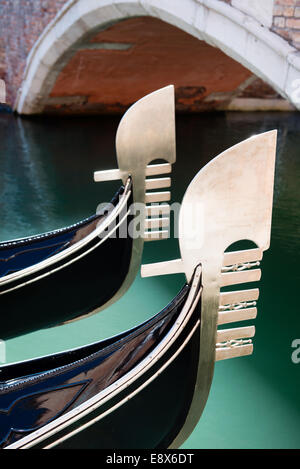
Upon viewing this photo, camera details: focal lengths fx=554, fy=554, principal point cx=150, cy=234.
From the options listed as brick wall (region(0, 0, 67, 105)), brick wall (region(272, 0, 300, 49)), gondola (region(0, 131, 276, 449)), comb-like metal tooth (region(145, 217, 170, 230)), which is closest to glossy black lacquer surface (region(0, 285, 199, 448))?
gondola (region(0, 131, 276, 449))

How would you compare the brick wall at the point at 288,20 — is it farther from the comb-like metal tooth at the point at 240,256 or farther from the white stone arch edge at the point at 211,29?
the comb-like metal tooth at the point at 240,256

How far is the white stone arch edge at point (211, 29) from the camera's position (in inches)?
70.6

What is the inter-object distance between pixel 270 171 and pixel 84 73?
3568 millimetres

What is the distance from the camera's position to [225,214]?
794 mm

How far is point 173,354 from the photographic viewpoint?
2.66ft

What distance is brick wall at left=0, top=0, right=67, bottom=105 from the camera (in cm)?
362

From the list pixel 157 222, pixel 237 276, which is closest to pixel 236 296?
pixel 237 276

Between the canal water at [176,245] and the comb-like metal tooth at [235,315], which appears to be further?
the canal water at [176,245]

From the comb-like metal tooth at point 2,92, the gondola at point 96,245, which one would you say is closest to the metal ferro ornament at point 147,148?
the gondola at point 96,245

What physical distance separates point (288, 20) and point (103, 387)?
55.5 inches

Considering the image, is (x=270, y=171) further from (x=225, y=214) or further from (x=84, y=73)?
(x=84, y=73)

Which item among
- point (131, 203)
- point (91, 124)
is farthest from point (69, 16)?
point (131, 203)

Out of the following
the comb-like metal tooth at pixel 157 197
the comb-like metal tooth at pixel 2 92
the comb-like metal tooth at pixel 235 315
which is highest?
the comb-like metal tooth at pixel 2 92

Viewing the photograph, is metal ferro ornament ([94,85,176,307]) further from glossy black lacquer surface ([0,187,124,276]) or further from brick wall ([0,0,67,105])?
brick wall ([0,0,67,105])
